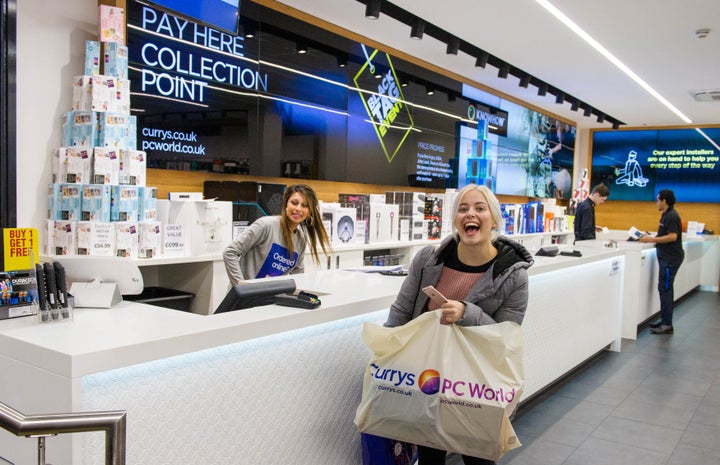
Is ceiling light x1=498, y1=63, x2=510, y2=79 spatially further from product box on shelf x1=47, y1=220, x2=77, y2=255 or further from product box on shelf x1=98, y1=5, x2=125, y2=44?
product box on shelf x1=47, y1=220, x2=77, y2=255

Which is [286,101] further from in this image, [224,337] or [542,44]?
[224,337]

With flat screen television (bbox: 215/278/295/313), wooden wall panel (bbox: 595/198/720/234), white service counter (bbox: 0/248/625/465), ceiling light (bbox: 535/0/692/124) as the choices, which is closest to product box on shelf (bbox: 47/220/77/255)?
white service counter (bbox: 0/248/625/465)

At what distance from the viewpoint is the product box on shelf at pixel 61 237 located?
11.4ft

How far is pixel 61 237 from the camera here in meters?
3.53

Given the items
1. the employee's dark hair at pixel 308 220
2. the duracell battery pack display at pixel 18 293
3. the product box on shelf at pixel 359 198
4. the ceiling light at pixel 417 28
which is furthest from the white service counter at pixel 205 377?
the ceiling light at pixel 417 28

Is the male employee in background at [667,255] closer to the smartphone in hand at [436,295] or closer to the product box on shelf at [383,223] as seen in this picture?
the product box on shelf at [383,223]

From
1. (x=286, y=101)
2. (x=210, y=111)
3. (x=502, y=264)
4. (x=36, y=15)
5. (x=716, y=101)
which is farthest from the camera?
(x=716, y=101)

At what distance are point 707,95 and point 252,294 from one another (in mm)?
8327

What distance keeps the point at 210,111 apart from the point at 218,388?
314 centimetres

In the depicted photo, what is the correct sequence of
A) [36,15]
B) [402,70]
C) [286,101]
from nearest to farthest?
[36,15] → [286,101] → [402,70]

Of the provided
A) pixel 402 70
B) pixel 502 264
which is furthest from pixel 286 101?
pixel 502 264

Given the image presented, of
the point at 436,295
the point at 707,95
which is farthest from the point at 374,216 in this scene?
the point at 707,95

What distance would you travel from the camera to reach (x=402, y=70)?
6711mm

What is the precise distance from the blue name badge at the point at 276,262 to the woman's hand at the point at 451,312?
1575mm
